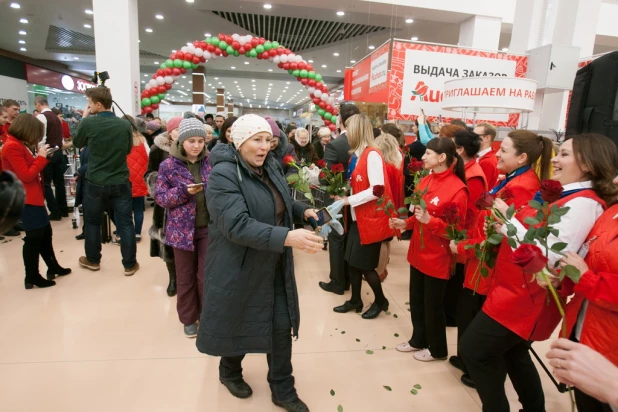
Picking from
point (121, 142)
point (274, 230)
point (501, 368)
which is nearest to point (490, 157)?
point (501, 368)

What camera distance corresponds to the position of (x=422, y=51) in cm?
566

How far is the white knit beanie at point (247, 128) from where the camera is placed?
5.63 feet

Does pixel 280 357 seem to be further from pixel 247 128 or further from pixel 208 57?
pixel 208 57

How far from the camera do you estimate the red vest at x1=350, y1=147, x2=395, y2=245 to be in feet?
9.37

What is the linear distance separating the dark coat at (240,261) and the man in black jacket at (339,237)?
151cm

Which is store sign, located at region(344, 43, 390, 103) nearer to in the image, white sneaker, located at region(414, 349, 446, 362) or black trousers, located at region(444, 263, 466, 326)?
black trousers, located at region(444, 263, 466, 326)

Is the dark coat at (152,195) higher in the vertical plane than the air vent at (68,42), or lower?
lower

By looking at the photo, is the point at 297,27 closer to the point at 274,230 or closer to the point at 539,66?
the point at 539,66

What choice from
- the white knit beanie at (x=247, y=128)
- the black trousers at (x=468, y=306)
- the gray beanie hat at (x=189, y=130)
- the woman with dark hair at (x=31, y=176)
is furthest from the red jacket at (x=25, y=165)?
the black trousers at (x=468, y=306)

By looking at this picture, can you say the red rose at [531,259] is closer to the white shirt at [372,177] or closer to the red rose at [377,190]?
the red rose at [377,190]

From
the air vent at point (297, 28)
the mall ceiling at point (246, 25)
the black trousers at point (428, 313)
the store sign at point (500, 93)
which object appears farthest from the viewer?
the air vent at point (297, 28)

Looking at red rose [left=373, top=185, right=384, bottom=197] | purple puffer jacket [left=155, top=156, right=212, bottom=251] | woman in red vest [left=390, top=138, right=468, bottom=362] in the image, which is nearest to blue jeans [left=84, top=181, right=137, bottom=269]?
purple puffer jacket [left=155, top=156, right=212, bottom=251]

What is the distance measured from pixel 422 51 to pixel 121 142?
4457mm

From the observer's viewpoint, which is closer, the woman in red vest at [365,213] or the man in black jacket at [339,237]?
the woman in red vest at [365,213]
